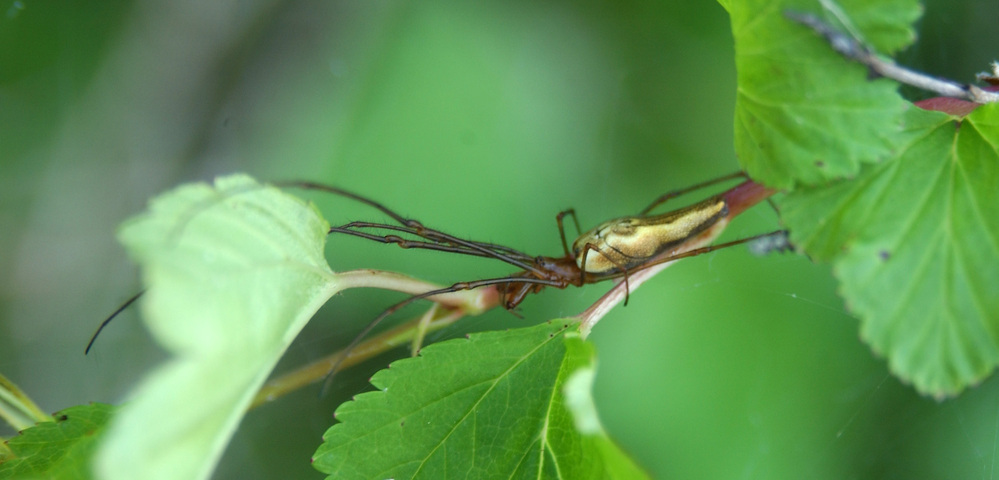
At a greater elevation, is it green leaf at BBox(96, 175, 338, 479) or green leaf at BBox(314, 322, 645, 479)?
green leaf at BBox(96, 175, 338, 479)

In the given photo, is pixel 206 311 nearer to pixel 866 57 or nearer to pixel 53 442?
pixel 53 442

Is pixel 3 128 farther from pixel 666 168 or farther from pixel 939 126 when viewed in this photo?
pixel 939 126

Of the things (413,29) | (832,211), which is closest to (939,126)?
(832,211)

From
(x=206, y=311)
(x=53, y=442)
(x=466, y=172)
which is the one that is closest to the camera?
(x=206, y=311)

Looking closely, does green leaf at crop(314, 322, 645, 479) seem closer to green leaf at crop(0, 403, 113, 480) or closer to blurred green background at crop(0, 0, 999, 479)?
green leaf at crop(0, 403, 113, 480)

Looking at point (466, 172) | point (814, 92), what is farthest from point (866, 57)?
point (466, 172)

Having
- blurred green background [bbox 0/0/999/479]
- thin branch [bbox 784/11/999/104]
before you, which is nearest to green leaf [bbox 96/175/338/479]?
blurred green background [bbox 0/0/999/479]
